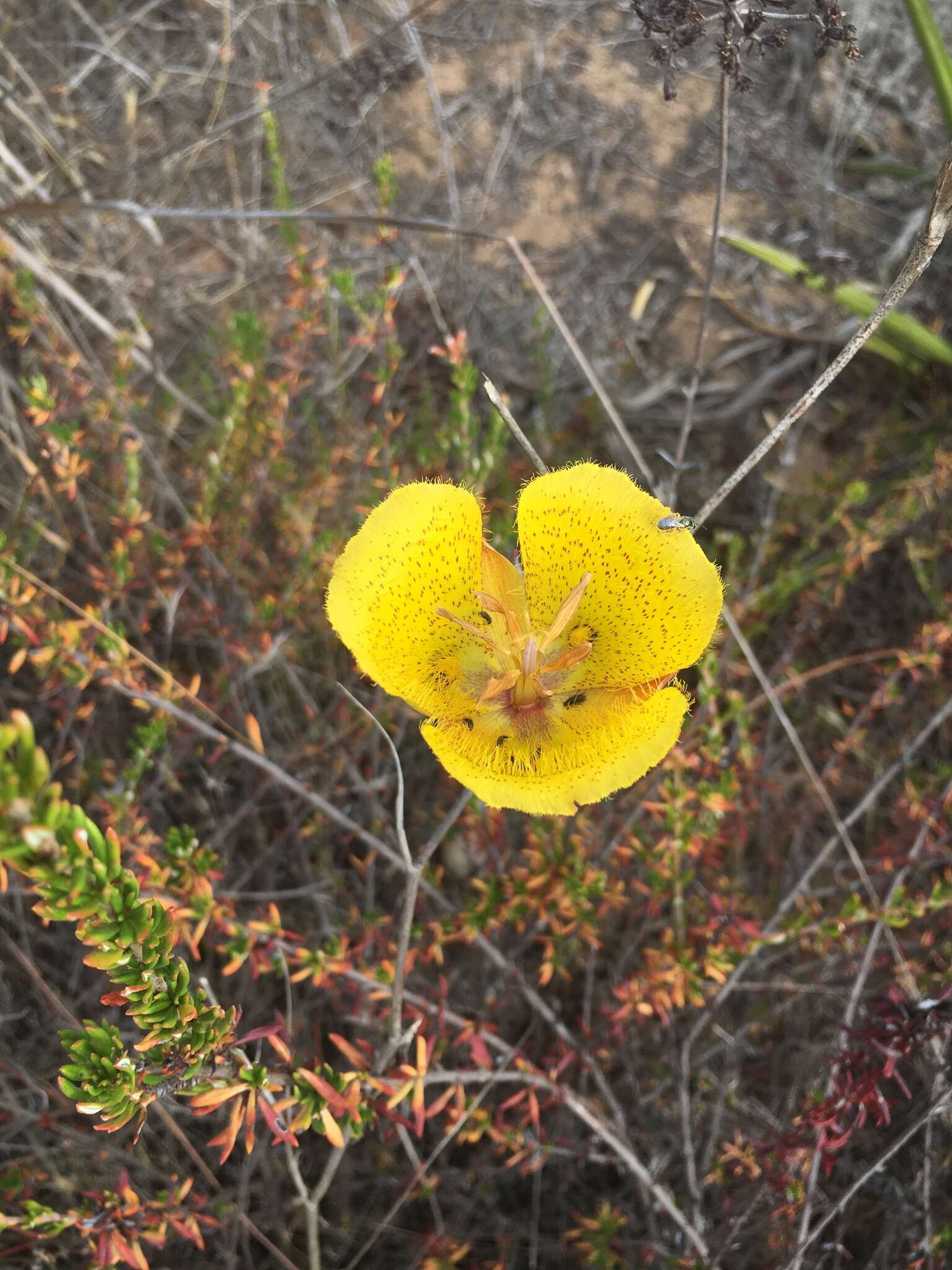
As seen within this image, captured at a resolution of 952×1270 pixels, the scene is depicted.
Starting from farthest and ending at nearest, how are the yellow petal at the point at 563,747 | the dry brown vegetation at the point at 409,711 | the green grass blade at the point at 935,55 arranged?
the green grass blade at the point at 935,55 < the dry brown vegetation at the point at 409,711 < the yellow petal at the point at 563,747

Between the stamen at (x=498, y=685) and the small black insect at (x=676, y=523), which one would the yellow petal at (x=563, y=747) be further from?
the small black insect at (x=676, y=523)

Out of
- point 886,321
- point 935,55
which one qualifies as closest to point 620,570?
point 935,55

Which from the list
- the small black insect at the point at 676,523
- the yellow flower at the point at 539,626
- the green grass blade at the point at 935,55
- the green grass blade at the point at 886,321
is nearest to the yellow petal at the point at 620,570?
the yellow flower at the point at 539,626

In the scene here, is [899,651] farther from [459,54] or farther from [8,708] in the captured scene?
[459,54]

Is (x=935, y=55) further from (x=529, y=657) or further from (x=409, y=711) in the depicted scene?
(x=409, y=711)

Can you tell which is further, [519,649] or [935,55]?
[935,55]

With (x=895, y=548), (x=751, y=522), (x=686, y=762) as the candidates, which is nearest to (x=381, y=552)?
(x=686, y=762)
